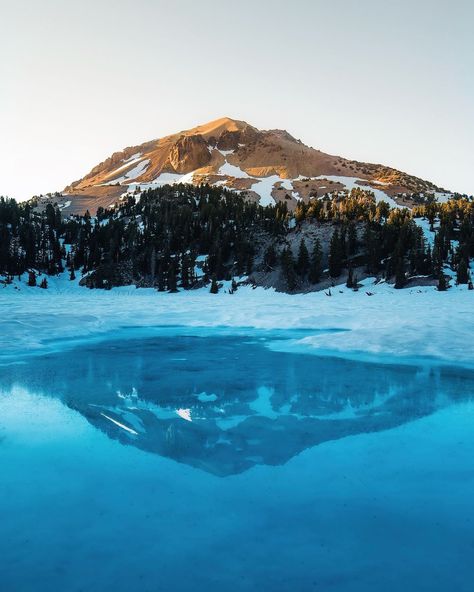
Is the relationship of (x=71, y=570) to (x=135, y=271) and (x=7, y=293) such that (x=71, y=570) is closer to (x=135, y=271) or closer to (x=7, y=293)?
(x=7, y=293)

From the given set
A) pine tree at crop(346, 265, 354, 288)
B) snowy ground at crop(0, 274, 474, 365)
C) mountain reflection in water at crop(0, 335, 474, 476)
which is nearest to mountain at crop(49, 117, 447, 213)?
pine tree at crop(346, 265, 354, 288)

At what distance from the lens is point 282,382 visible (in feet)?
32.7

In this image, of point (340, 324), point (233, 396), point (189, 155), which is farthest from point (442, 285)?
point (189, 155)

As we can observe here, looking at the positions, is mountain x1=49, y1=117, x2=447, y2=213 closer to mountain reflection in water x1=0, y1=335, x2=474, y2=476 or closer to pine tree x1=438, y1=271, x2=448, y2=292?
pine tree x1=438, y1=271, x2=448, y2=292

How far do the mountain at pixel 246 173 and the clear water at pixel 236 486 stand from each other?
78511mm

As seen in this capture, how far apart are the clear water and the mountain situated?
258ft

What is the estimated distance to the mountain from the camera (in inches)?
3853

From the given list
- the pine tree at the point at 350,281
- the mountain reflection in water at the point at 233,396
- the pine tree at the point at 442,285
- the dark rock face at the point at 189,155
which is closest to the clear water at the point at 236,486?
the mountain reflection in water at the point at 233,396

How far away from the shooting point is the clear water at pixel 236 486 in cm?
342

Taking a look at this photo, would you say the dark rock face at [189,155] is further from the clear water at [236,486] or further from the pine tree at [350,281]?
the clear water at [236,486]

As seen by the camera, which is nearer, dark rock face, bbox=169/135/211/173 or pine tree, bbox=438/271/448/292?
pine tree, bbox=438/271/448/292

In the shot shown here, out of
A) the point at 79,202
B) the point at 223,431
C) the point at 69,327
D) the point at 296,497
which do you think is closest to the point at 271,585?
the point at 296,497

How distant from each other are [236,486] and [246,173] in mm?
139926

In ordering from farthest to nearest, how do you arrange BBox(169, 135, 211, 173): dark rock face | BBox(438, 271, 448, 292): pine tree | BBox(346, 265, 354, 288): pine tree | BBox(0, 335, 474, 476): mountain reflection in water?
BBox(169, 135, 211, 173): dark rock face, BBox(346, 265, 354, 288): pine tree, BBox(438, 271, 448, 292): pine tree, BBox(0, 335, 474, 476): mountain reflection in water
